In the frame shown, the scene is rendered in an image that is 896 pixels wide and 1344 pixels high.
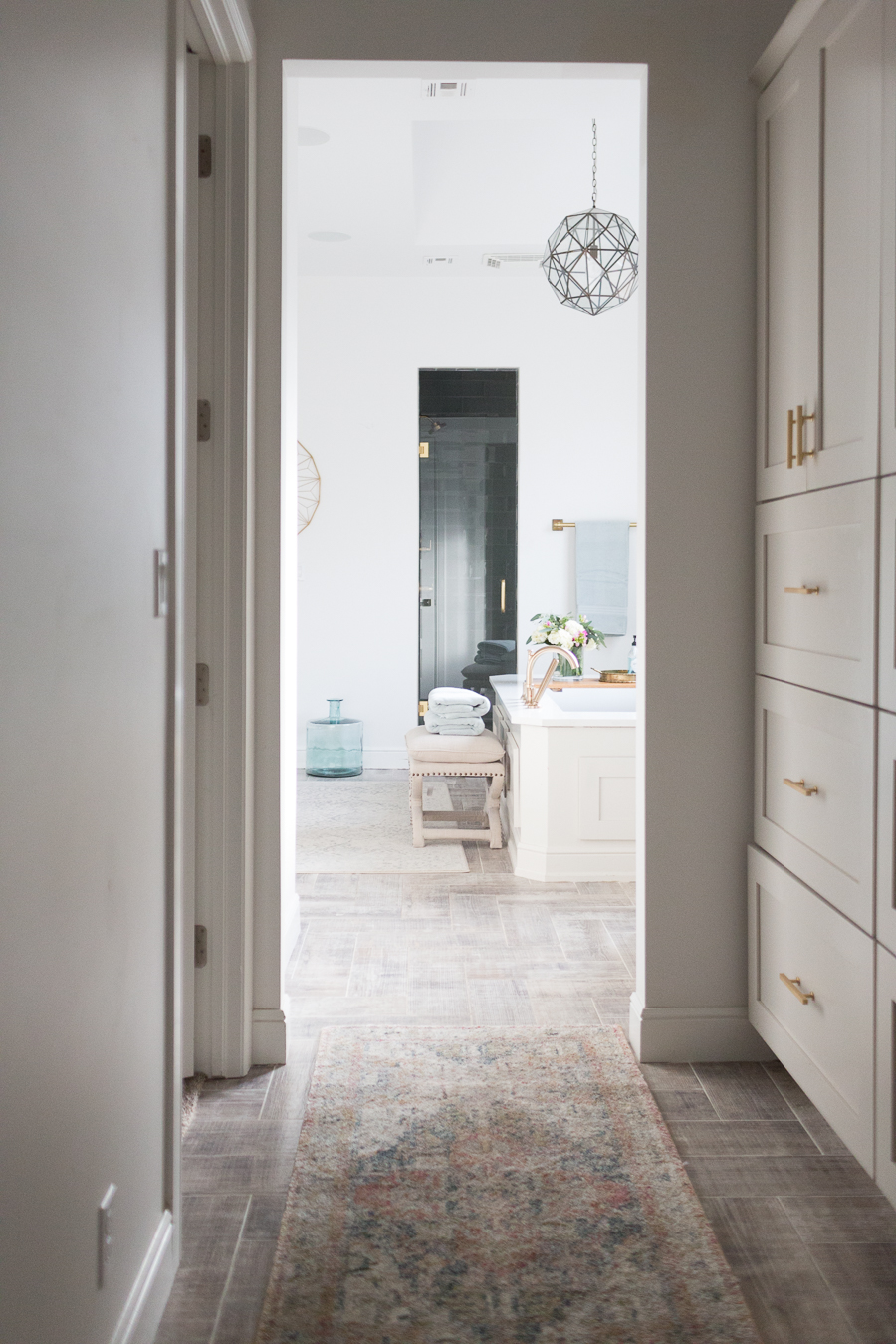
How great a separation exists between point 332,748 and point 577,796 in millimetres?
2596

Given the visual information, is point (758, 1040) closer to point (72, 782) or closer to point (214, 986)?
point (214, 986)

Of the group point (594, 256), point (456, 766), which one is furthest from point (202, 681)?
point (594, 256)

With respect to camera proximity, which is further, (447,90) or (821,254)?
(447,90)

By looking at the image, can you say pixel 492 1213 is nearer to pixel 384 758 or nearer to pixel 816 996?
pixel 816 996

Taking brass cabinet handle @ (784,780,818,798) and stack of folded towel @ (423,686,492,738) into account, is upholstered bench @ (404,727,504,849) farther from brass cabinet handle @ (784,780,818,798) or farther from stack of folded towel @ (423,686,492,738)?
brass cabinet handle @ (784,780,818,798)

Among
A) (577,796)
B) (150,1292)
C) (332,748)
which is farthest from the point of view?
(332,748)

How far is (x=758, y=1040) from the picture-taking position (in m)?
2.49

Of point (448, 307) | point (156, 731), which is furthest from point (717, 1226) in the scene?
point (448, 307)

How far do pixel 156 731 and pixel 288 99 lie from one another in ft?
5.57

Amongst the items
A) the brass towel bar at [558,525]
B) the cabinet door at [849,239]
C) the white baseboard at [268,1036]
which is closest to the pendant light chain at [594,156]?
the brass towel bar at [558,525]

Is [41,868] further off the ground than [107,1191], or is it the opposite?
[41,868]

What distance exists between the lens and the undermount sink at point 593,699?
5.12 metres

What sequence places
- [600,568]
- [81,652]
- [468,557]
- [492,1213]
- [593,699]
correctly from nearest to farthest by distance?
[81,652]
[492,1213]
[593,699]
[600,568]
[468,557]

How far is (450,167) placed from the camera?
5.26 m
